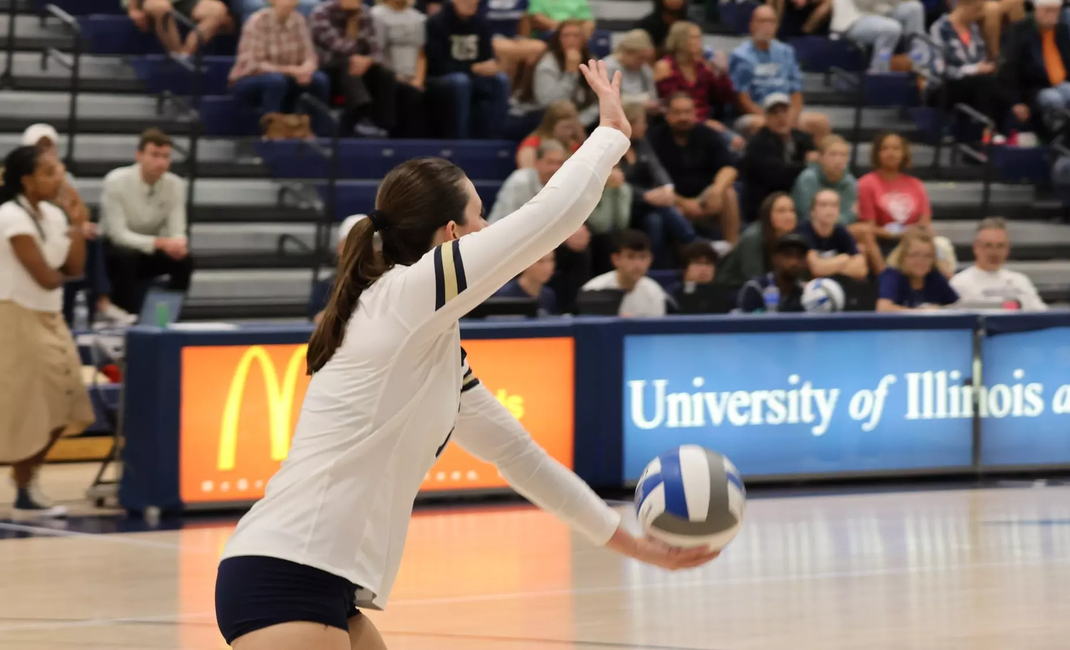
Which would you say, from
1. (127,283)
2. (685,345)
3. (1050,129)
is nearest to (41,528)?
(127,283)

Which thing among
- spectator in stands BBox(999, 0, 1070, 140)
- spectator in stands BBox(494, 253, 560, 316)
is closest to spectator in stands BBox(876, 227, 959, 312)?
spectator in stands BBox(494, 253, 560, 316)

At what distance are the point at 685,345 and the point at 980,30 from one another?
875 cm

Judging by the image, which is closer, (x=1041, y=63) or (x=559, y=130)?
(x=559, y=130)

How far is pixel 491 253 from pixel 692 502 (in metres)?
1.03

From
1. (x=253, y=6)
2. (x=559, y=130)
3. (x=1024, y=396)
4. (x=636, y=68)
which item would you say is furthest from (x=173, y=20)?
(x=1024, y=396)

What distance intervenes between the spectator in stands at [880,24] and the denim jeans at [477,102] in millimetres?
4773

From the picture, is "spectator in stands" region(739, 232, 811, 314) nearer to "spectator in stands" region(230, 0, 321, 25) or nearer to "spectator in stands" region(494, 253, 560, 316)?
"spectator in stands" region(494, 253, 560, 316)

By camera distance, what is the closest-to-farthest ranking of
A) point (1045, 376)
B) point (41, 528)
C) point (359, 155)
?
point (41, 528) < point (1045, 376) < point (359, 155)

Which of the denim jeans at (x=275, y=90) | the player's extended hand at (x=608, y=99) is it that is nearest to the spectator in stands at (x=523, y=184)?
the denim jeans at (x=275, y=90)

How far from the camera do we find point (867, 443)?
444 inches

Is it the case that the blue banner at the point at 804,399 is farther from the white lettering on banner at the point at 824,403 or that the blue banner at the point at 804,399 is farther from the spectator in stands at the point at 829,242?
the spectator in stands at the point at 829,242

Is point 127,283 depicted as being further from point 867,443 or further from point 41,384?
point 867,443

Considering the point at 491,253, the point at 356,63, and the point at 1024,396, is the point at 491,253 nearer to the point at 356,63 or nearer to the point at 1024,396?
the point at 1024,396

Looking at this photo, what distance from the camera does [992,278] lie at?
Result: 12.8m
